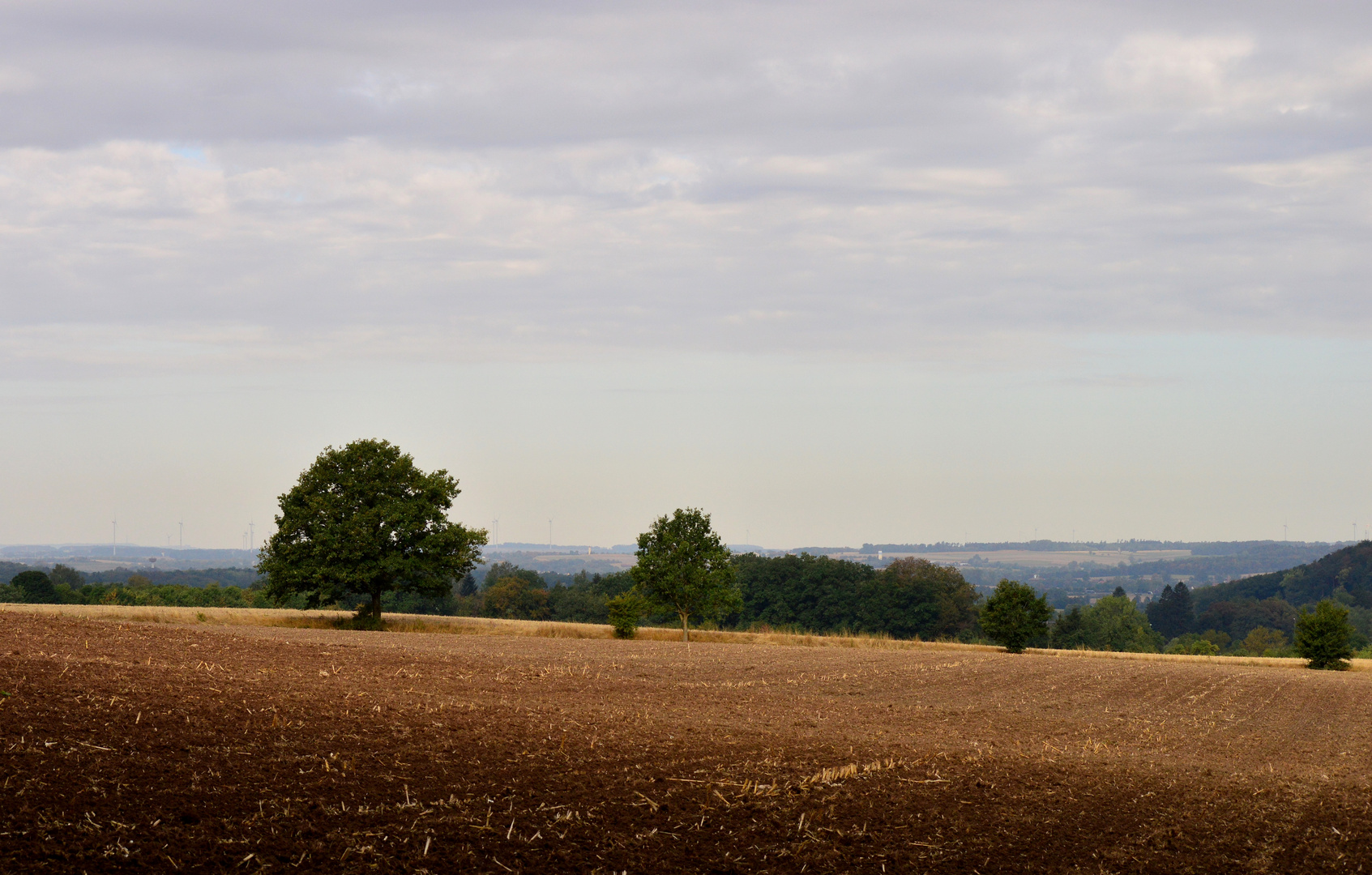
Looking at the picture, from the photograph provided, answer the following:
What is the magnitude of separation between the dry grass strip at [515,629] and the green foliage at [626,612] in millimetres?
1511

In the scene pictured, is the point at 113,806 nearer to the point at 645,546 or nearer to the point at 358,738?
the point at 358,738

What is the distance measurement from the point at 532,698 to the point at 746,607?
118959 millimetres

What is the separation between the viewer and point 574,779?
1289 centimetres

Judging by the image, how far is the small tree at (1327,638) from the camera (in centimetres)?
5969

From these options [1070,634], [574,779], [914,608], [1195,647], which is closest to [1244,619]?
[1195,647]

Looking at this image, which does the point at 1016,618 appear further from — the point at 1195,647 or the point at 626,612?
the point at 1195,647

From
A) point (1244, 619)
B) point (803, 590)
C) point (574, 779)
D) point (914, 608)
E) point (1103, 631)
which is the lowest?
point (1244, 619)

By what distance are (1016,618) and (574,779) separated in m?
57.6

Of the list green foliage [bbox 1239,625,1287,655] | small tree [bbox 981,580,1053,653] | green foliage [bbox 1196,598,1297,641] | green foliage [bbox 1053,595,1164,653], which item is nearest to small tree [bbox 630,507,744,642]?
small tree [bbox 981,580,1053,653]

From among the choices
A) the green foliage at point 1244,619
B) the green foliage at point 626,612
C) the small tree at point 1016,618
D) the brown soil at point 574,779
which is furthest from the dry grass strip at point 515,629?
the green foliage at point 1244,619

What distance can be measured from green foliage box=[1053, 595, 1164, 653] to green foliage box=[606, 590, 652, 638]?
93.2 metres

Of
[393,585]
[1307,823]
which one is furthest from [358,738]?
[393,585]

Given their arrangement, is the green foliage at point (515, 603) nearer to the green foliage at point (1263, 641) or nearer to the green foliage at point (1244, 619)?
the green foliage at point (1263, 641)

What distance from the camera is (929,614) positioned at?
127 metres
